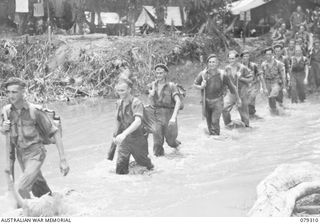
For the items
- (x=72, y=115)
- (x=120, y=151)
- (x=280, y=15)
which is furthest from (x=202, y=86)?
(x=280, y=15)

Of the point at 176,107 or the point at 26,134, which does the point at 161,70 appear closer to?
the point at 176,107

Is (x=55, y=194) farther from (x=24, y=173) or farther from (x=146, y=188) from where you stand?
(x=146, y=188)

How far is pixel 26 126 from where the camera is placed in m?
6.32

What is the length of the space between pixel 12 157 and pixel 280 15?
23.4 metres

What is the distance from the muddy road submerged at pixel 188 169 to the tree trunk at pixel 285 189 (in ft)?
1.22

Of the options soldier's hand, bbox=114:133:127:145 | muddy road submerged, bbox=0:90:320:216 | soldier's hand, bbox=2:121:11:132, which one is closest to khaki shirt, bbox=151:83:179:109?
muddy road submerged, bbox=0:90:320:216

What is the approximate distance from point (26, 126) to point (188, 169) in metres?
3.41

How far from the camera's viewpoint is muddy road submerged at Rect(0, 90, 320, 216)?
7.09 metres

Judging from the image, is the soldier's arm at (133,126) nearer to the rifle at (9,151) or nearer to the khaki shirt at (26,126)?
the khaki shirt at (26,126)

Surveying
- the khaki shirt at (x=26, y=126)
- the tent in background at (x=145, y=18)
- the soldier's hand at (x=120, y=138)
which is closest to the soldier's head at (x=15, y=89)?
the khaki shirt at (x=26, y=126)

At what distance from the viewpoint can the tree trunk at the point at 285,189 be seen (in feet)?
18.5

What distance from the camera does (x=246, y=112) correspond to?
1303 cm

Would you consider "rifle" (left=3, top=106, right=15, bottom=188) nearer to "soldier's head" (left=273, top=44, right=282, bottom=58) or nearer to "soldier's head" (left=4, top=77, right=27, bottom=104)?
"soldier's head" (left=4, top=77, right=27, bottom=104)

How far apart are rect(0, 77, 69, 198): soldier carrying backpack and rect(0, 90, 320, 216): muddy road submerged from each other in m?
0.68
